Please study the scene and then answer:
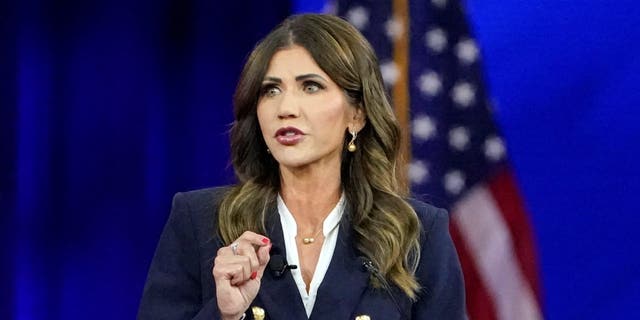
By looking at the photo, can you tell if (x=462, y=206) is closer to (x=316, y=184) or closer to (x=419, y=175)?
(x=419, y=175)

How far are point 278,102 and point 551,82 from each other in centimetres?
132

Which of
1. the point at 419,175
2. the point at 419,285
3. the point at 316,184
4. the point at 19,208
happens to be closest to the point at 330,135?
the point at 316,184

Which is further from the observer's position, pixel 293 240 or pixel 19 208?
pixel 19 208

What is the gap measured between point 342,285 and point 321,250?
105 mm

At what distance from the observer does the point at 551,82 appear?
292cm

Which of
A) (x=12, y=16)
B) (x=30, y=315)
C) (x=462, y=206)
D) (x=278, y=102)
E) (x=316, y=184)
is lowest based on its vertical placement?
(x=30, y=315)

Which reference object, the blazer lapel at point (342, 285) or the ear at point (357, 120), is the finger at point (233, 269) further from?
the ear at point (357, 120)

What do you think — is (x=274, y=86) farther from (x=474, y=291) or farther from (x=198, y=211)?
(x=474, y=291)

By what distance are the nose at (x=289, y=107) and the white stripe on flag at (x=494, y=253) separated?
1.29 meters

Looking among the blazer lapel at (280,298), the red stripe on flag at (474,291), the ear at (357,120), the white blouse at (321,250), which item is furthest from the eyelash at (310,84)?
the red stripe on flag at (474,291)

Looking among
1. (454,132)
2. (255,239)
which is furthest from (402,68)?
(255,239)

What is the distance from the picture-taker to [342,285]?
1.85 m

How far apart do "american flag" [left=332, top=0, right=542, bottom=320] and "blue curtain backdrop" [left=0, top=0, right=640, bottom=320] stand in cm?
7

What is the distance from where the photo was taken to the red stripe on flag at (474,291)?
298 centimetres
